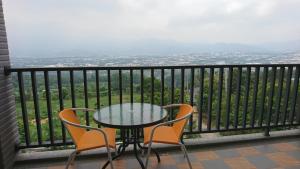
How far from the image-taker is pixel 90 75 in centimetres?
248

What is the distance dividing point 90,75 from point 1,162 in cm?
124

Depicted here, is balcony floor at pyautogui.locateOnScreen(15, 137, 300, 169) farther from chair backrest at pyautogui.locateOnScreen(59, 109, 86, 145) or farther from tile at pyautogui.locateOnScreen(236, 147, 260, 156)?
chair backrest at pyautogui.locateOnScreen(59, 109, 86, 145)

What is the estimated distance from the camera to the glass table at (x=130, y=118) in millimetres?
1786

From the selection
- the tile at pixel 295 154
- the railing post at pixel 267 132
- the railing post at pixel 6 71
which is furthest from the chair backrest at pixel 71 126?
the railing post at pixel 267 132

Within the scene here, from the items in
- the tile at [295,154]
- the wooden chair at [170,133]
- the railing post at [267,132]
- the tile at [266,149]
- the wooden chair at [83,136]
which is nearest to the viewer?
the wooden chair at [83,136]

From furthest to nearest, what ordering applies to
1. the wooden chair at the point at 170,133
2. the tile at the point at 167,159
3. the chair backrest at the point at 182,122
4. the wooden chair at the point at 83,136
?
the tile at the point at 167,159 < the chair backrest at the point at 182,122 < the wooden chair at the point at 170,133 < the wooden chair at the point at 83,136

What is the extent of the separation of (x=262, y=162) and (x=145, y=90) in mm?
1630

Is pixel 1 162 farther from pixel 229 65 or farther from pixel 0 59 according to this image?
pixel 229 65

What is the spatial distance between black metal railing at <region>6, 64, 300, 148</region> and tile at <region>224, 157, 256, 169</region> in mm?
574

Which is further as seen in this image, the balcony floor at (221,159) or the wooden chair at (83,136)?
the balcony floor at (221,159)

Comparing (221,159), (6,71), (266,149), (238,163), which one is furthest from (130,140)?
(266,149)

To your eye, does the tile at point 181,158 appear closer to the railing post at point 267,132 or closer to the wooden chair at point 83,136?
the wooden chair at point 83,136

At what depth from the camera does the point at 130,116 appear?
1.97 m

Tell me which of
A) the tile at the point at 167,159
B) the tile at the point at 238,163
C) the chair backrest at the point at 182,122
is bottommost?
the tile at the point at 238,163
